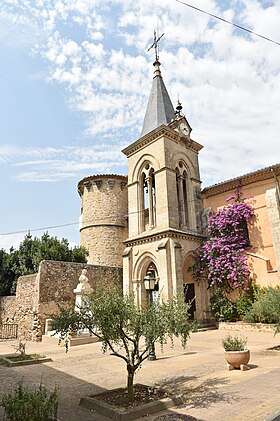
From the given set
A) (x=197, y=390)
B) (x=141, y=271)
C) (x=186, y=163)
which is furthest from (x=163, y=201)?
(x=197, y=390)

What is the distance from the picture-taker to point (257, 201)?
1866 cm

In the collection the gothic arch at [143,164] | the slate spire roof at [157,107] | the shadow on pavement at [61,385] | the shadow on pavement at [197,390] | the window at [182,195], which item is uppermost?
the slate spire roof at [157,107]

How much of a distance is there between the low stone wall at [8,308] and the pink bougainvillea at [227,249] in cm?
1189

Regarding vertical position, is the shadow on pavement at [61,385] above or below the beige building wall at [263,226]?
below

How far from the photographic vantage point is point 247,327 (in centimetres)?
1543

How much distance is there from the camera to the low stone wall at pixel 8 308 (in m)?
20.3

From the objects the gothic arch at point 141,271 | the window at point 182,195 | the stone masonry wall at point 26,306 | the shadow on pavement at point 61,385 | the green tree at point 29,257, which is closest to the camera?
the shadow on pavement at point 61,385

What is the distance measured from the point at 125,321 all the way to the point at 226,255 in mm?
13209

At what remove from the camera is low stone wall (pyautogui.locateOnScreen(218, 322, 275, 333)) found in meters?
14.6

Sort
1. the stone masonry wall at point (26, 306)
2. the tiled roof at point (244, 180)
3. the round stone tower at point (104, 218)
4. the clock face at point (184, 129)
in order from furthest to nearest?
the round stone tower at point (104, 218) < the clock face at point (184, 129) < the tiled roof at point (244, 180) < the stone masonry wall at point (26, 306)

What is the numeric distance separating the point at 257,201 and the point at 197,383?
13.9 meters

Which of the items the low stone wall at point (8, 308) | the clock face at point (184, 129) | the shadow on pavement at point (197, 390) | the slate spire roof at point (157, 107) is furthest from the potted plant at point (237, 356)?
the low stone wall at point (8, 308)

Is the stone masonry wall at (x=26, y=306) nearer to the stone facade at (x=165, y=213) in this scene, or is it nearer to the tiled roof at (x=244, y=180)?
the stone facade at (x=165, y=213)

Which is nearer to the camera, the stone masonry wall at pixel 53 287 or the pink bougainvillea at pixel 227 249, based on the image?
the stone masonry wall at pixel 53 287
